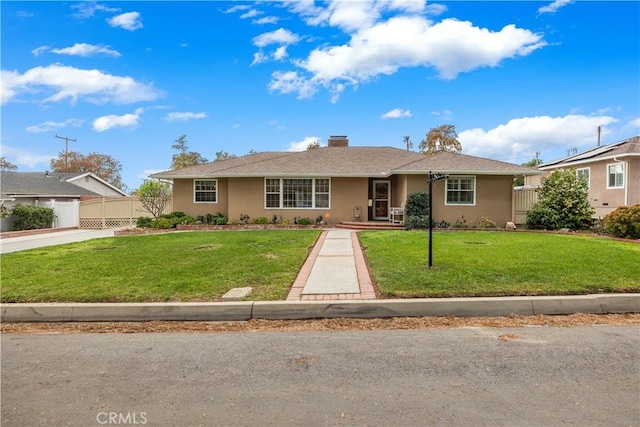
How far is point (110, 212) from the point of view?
20516mm

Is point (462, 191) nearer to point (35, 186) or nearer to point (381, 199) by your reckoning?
point (381, 199)

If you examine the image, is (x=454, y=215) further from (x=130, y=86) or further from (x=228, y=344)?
(x=130, y=86)

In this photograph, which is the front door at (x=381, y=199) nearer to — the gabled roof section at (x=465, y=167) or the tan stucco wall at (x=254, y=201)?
the tan stucco wall at (x=254, y=201)

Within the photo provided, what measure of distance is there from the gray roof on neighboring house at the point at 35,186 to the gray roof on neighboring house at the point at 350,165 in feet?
38.0

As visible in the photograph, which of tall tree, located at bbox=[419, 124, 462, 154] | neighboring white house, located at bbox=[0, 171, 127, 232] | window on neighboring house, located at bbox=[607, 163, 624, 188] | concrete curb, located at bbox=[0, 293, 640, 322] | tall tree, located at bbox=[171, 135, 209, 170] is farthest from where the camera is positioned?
tall tree, located at bbox=[171, 135, 209, 170]

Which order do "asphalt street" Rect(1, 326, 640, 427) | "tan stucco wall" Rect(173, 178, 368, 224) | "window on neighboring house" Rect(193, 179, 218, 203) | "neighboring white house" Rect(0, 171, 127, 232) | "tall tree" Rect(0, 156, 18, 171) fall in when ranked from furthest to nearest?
"tall tree" Rect(0, 156, 18, 171) → "neighboring white house" Rect(0, 171, 127, 232) → "window on neighboring house" Rect(193, 179, 218, 203) → "tan stucco wall" Rect(173, 178, 368, 224) → "asphalt street" Rect(1, 326, 640, 427)

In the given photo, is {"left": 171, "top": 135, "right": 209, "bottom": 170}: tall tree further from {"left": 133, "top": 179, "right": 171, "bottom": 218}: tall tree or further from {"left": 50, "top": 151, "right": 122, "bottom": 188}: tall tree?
{"left": 133, "top": 179, "right": 171, "bottom": 218}: tall tree

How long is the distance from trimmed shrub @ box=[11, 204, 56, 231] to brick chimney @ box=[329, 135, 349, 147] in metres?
16.3

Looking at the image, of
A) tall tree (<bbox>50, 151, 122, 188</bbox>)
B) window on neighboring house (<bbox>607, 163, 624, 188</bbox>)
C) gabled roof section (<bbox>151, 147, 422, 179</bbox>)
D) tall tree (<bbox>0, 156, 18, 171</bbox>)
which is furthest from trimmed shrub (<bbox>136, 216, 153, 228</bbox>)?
tall tree (<bbox>0, 156, 18, 171</bbox>)

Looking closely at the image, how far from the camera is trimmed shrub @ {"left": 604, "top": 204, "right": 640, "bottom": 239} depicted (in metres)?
11.4

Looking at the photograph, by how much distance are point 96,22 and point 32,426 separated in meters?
14.8

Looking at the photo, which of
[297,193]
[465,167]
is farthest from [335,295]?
[297,193]

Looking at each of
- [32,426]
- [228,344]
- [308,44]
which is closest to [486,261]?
[228,344]

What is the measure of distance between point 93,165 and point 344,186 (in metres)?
50.3
